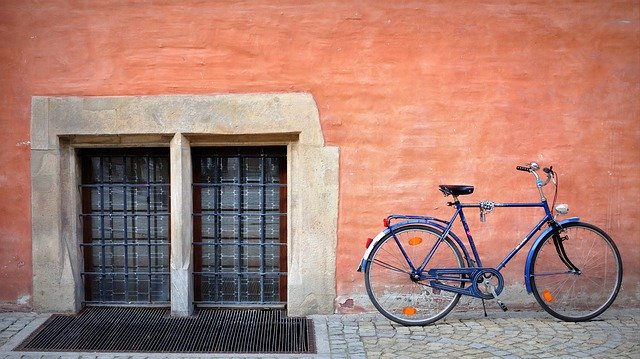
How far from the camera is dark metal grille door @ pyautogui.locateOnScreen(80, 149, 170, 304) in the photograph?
6.78 m

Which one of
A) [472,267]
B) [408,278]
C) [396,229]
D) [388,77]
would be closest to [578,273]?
[472,267]

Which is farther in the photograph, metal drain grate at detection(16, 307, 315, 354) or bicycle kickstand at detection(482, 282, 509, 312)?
bicycle kickstand at detection(482, 282, 509, 312)

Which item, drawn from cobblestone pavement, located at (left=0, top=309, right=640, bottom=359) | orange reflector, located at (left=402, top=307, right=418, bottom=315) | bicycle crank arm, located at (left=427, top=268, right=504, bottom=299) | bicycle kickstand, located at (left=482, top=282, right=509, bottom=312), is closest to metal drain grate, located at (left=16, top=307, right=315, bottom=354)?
cobblestone pavement, located at (left=0, top=309, right=640, bottom=359)

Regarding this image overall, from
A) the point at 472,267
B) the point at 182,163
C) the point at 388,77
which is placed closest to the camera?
the point at 472,267

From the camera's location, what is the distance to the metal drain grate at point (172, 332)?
5.70m

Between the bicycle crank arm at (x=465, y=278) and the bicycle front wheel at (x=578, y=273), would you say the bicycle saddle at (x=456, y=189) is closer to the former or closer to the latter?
the bicycle crank arm at (x=465, y=278)

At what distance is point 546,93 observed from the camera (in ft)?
21.1

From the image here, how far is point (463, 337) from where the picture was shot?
5836 mm

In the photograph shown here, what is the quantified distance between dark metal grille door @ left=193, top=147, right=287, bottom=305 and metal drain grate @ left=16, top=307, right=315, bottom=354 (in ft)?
0.80

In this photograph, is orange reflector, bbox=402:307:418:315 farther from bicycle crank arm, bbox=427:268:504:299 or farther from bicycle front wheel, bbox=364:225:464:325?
bicycle crank arm, bbox=427:268:504:299

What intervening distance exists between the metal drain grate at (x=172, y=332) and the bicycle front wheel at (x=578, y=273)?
209 centimetres

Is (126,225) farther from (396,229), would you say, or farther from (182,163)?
(396,229)

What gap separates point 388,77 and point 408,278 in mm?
1742

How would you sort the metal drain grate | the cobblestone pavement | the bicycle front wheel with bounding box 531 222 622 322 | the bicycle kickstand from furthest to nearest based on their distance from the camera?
the bicycle front wheel with bounding box 531 222 622 322, the bicycle kickstand, the metal drain grate, the cobblestone pavement
